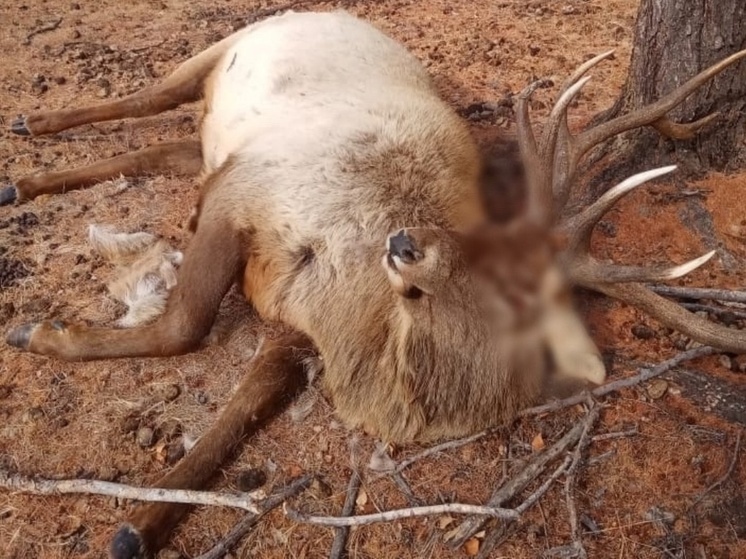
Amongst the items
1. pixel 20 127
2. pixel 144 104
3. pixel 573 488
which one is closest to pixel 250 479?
pixel 573 488

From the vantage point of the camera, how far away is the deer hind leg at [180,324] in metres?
3.16

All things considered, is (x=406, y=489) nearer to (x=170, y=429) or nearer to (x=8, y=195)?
(x=170, y=429)

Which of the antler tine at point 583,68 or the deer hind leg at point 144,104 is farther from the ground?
the antler tine at point 583,68

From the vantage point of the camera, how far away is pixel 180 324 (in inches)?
124

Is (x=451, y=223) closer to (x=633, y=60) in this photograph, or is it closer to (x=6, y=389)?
(x=633, y=60)

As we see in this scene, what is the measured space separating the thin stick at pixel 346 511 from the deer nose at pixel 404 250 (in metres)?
0.91

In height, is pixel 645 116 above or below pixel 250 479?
above

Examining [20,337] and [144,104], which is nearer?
[20,337]

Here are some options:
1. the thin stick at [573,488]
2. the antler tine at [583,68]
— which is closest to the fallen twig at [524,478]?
the thin stick at [573,488]

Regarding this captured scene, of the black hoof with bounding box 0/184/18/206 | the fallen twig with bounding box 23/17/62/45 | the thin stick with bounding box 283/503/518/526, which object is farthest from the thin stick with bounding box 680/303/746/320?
the fallen twig with bounding box 23/17/62/45

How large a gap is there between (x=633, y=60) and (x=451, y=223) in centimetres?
161

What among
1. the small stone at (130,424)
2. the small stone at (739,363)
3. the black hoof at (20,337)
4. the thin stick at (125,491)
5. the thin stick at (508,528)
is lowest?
the thin stick at (508,528)

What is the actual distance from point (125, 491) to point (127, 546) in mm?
220

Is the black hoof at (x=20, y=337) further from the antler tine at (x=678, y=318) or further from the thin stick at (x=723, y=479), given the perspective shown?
the thin stick at (x=723, y=479)
